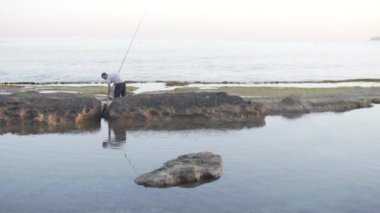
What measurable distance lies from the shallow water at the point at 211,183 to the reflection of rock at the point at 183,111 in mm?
1411

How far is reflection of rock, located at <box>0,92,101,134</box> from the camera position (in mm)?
16859

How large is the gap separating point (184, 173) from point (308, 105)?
11.8 meters

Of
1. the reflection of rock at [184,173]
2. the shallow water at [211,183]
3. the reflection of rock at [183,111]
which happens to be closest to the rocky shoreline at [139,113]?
the reflection of rock at [183,111]

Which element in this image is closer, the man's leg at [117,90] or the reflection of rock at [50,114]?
the reflection of rock at [50,114]

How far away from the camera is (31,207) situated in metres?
9.00

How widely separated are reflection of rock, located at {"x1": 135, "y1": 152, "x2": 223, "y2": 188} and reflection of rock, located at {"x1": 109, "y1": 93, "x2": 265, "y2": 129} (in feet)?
20.1

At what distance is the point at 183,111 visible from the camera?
18203mm

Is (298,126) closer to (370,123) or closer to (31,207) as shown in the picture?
(370,123)

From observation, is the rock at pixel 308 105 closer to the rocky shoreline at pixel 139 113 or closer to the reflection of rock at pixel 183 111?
the rocky shoreline at pixel 139 113

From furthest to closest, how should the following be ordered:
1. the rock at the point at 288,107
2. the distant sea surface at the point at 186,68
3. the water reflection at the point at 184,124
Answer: the distant sea surface at the point at 186,68
the rock at the point at 288,107
the water reflection at the point at 184,124

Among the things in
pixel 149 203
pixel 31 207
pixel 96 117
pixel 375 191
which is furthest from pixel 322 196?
pixel 96 117

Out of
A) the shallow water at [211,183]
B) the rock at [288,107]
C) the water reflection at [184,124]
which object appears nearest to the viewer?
the shallow water at [211,183]

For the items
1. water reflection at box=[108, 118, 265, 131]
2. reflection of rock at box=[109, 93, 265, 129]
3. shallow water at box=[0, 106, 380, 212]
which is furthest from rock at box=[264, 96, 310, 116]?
shallow water at box=[0, 106, 380, 212]

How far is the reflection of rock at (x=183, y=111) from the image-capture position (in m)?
17.6
